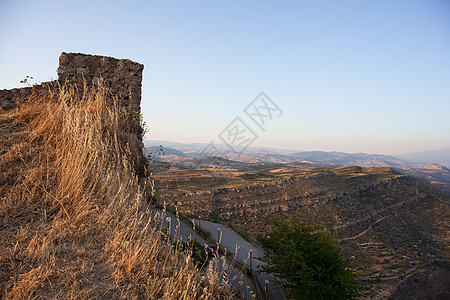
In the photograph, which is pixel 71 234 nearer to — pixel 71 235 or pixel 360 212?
pixel 71 235

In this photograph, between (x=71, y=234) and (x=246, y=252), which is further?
(x=246, y=252)

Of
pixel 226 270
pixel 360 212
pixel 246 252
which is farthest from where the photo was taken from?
pixel 360 212

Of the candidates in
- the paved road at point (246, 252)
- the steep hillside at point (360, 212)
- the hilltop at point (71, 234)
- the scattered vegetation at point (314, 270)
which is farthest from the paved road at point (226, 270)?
the steep hillside at point (360, 212)

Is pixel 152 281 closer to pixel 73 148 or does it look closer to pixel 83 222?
pixel 83 222

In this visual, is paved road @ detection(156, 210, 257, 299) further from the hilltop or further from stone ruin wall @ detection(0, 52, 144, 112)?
stone ruin wall @ detection(0, 52, 144, 112)

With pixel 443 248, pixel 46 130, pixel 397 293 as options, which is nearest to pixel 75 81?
pixel 46 130

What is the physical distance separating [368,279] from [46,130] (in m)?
32.0

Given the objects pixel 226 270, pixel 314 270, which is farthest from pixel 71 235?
pixel 314 270

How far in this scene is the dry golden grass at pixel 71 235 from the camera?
2039 mm

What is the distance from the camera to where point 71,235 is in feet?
8.57

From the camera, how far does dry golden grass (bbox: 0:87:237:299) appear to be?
2039 mm

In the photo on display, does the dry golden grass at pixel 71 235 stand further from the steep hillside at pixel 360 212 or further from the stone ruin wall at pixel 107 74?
the steep hillside at pixel 360 212

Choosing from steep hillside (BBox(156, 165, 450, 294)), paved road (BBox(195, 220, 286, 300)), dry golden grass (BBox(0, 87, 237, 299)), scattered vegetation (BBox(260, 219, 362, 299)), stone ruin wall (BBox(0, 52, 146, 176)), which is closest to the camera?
dry golden grass (BBox(0, 87, 237, 299))

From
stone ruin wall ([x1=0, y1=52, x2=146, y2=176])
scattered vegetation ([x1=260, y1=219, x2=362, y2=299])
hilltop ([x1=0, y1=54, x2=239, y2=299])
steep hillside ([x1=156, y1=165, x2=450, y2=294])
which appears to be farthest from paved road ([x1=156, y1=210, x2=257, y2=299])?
steep hillside ([x1=156, y1=165, x2=450, y2=294])
